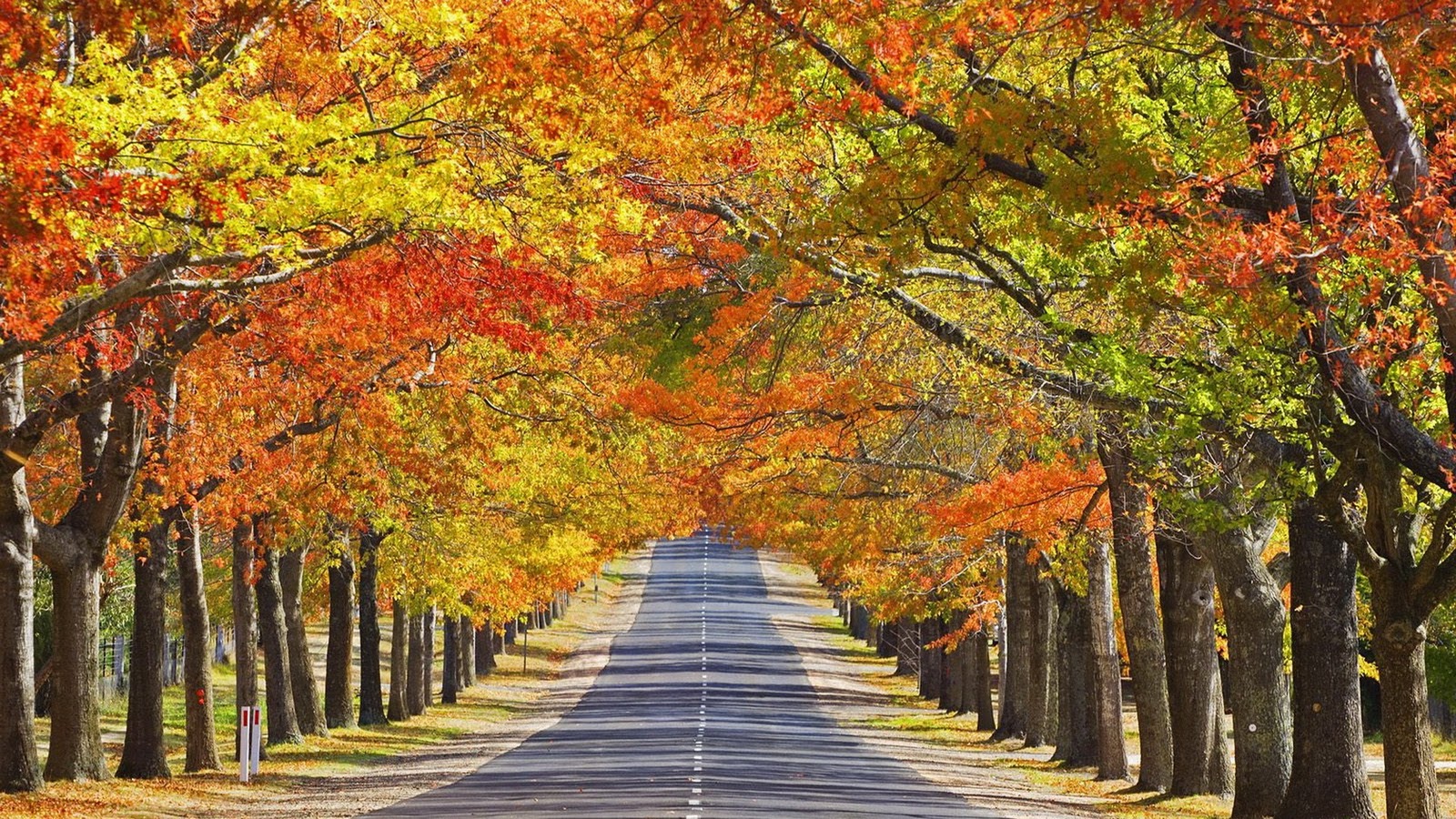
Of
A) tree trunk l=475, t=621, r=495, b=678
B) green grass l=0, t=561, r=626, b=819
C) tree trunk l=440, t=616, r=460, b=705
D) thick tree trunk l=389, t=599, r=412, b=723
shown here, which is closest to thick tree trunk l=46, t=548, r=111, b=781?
green grass l=0, t=561, r=626, b=819

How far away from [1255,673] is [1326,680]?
261 centimetres

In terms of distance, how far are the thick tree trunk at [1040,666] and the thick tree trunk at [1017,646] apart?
0.50 m

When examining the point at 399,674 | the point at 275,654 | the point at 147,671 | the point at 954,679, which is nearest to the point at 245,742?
the point at 147,671

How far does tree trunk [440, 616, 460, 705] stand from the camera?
2149 inches

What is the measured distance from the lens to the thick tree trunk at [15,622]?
69.3ft

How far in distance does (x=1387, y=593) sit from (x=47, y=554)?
50.4 feet

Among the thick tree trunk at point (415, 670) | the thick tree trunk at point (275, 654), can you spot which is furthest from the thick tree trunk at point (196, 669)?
the thick tree trunk at point (415, 670)

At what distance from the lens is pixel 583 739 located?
38.6 meters

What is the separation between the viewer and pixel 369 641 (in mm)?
43906

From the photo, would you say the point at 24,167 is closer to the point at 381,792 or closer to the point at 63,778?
the point at 63,778

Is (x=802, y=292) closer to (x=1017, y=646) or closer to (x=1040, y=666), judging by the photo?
(x=1040, y=666)

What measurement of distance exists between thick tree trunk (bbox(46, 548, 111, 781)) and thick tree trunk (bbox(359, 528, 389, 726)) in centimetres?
1788

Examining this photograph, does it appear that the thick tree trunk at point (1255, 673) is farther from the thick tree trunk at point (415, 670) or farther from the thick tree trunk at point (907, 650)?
the thick tree trunk at point (907, 650)

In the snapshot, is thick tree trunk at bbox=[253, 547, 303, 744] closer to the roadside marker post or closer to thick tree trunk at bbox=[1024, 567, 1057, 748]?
the roadside marker post
